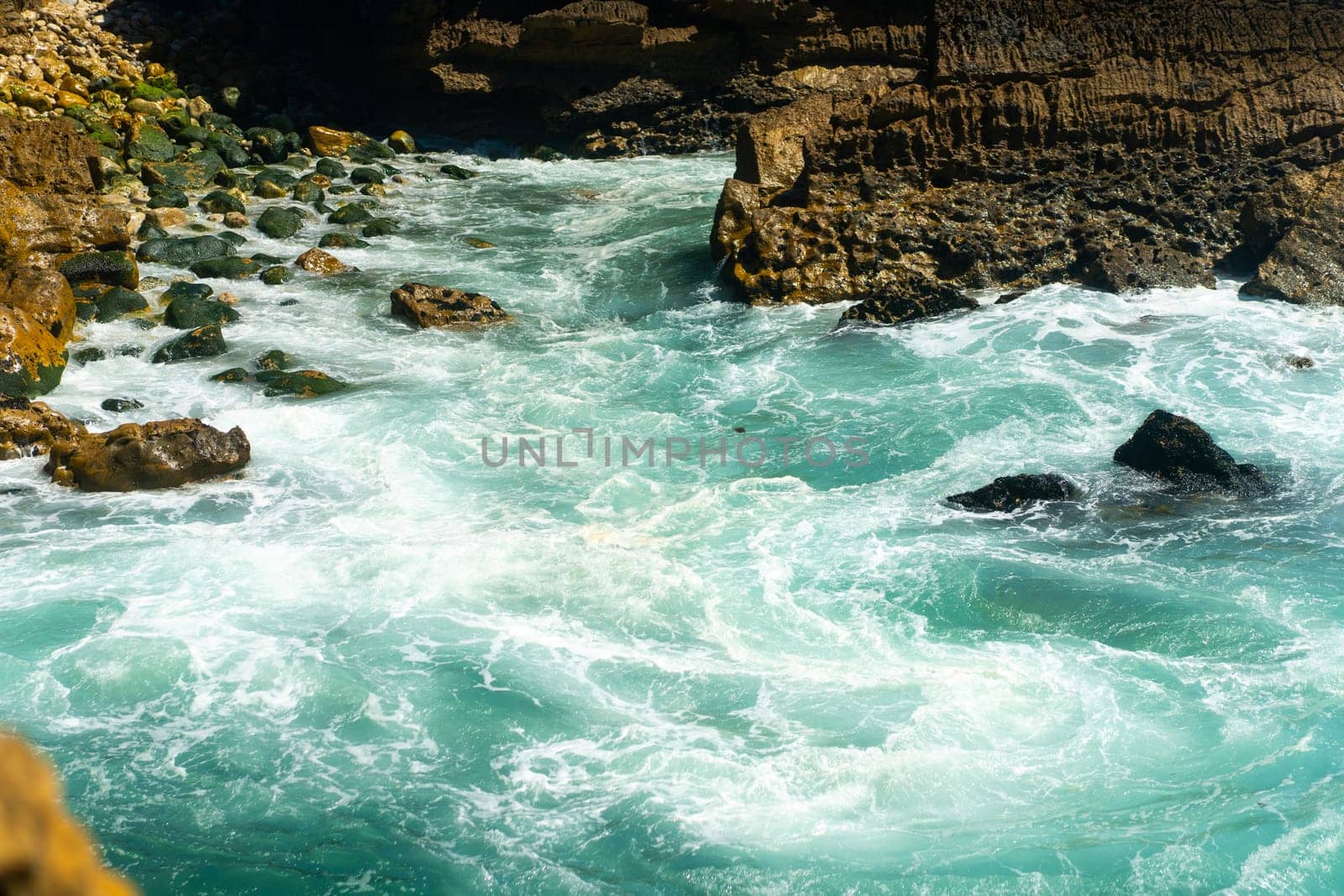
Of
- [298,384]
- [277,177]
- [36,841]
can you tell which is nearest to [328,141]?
[277,177]

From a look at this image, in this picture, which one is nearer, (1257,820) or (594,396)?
(1257,820)

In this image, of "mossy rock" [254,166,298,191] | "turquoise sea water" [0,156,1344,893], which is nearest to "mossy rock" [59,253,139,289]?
"turquoise sea water" [0,156,1344,893]

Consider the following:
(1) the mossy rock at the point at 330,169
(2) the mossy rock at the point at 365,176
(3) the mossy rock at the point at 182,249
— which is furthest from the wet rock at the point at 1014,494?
(1) the mossy rock at the point at 330,169

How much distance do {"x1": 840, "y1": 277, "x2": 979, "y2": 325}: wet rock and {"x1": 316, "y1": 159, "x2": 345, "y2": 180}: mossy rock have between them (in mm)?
11734

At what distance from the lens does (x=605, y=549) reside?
29.6ft

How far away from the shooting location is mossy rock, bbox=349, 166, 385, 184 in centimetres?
2127

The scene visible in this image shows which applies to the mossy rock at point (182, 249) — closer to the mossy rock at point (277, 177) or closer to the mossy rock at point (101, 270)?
the mossy rock at point (101, 270)

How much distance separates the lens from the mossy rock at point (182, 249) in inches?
639

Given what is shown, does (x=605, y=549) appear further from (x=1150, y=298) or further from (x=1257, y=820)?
(x=1150, y=298)

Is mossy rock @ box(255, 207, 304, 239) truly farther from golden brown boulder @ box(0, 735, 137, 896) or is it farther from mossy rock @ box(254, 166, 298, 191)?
golden brown boulder @ box(0, 735, 137, 896)

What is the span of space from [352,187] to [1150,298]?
45.9 ft

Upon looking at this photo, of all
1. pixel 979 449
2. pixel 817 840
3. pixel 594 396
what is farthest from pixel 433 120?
pixel 817 840

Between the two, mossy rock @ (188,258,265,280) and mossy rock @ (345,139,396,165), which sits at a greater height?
mossy rock @ (345,139,396,165)

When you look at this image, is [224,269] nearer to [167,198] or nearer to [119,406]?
[167,198]
